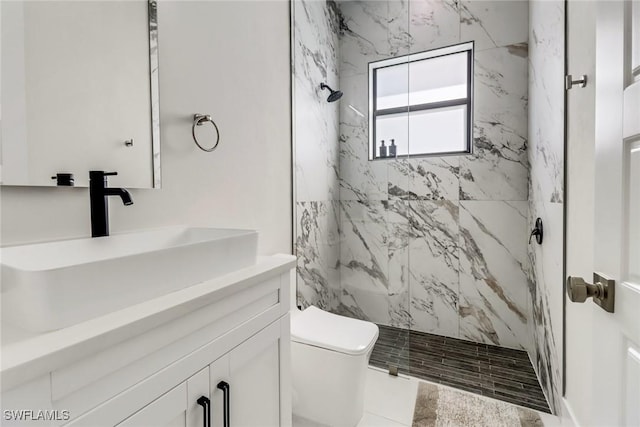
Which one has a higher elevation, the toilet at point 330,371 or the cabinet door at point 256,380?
the cabinet door at point 256,380

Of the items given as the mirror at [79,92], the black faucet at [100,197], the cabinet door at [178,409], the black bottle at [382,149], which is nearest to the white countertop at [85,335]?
the cabinet door at [178,409]

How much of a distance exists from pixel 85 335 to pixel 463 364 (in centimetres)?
232

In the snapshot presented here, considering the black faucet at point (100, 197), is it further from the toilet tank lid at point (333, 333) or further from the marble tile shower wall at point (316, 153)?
the marble tile shower wall at point (316, 153)

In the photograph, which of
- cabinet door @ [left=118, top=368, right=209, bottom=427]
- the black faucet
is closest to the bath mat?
cabinet door @ [left=118, top=368, right=209, bottom=427]

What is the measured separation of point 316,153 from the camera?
2.34m

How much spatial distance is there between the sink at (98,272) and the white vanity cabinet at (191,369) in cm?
7

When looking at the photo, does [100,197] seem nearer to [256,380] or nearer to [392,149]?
[256,380]

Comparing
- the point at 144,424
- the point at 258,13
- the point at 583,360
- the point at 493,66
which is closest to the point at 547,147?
the point at 493,66

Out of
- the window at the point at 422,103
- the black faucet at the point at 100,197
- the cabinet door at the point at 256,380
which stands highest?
the window at the point at 422,103

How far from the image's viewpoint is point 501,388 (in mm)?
1965

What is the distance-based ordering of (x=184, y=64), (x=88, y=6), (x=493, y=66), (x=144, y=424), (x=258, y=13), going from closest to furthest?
(x=144, y=424), (x=88, y=6), (x=184, y=64), (x=258, y=13), (x=493, y=66)

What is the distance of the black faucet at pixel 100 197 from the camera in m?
1.00

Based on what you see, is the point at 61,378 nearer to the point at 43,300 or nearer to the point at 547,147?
the point at 43,300

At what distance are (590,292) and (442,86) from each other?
6.74ft
